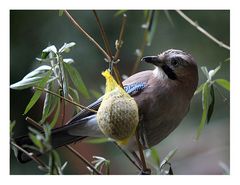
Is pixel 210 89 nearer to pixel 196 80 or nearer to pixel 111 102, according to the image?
pixel 196 80

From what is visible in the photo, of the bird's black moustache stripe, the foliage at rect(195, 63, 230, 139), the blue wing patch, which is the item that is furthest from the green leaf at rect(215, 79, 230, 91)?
the blue wing patch

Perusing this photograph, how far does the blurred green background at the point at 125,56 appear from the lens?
6.01ft

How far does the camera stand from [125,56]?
2.08 metres

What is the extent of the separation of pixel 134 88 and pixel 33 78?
35 centimetres

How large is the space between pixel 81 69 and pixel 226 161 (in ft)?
2.02

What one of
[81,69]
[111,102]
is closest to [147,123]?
[111,102]

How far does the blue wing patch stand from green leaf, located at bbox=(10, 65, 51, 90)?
281 millimetres

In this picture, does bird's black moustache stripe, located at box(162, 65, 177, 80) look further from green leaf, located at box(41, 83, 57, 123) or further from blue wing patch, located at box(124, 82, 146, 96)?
green leaf, located at box(41, 83, 57, 123)

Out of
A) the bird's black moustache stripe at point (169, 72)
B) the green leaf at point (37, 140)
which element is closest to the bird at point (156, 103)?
the bird's black moustache stripe at point (169, 72)

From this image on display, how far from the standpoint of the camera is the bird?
5.58 ft

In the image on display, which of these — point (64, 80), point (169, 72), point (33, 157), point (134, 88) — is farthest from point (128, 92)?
point (33, 157)

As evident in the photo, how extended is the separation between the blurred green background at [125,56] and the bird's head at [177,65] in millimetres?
51

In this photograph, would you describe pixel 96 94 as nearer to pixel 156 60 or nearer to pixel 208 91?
pixel 156 60
